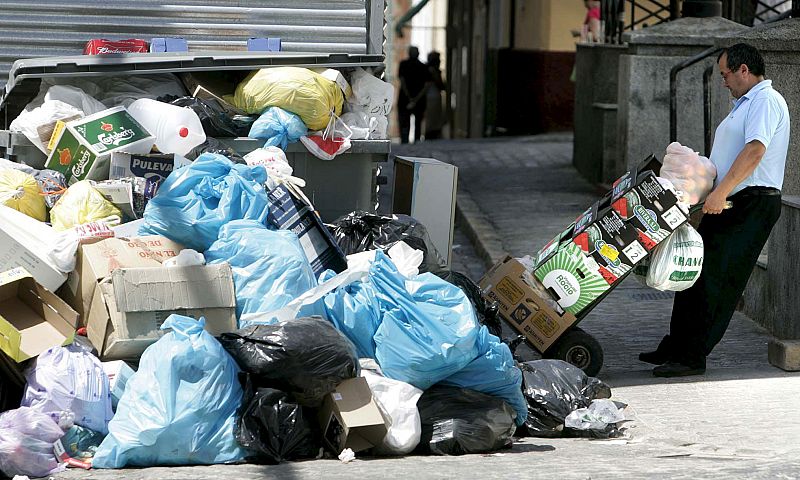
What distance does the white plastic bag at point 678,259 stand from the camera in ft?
20.4

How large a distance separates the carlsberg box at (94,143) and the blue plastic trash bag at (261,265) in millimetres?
998

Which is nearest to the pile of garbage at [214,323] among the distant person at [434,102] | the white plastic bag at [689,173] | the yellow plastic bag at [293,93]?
the yellow plastic bag at [293,93]

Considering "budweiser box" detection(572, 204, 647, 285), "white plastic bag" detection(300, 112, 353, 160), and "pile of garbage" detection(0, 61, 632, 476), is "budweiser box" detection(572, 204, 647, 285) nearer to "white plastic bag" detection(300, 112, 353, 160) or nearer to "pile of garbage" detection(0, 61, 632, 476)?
"pile of garbage" detection(0, 61, 632, 476)

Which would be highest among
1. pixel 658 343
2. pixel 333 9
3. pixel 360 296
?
pixel 333 9

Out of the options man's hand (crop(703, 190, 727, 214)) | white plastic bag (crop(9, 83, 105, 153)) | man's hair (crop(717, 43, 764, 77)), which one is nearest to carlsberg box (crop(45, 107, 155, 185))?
white plastic bag (crop(9, 83, 105, 153))

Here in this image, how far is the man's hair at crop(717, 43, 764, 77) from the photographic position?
636 centimetres

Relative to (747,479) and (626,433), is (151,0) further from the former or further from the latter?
(747,479)

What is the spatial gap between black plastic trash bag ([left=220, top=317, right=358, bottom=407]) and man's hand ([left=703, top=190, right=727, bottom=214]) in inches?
86.1

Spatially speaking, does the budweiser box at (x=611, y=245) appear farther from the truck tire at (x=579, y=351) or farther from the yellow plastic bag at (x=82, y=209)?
the yellow plastic bag at (x=82, y=209)

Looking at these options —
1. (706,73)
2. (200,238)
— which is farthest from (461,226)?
(200,238)

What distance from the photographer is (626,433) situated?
217 inches

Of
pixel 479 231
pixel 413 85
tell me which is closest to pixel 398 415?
pixel 479 231

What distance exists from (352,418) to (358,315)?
1.83 feet

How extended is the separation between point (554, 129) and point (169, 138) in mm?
13616
